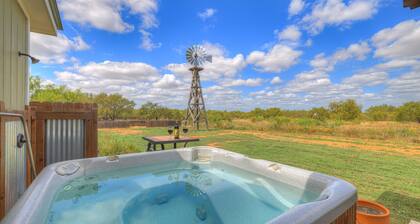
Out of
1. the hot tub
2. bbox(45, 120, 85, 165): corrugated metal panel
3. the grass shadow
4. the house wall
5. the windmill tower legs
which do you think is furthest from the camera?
the windmill tower legs

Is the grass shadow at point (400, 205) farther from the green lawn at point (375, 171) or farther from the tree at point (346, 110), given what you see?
the tree at point (346, 110)

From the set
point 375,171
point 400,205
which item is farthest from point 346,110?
point 400,205

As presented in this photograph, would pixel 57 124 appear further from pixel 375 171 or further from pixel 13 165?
pixel 375 171

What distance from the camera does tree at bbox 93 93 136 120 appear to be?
21203 mm

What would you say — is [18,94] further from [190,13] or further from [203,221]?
[190,13]

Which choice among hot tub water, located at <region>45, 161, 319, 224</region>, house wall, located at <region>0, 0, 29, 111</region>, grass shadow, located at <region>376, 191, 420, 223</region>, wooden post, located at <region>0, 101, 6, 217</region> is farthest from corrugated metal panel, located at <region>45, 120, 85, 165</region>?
grass shadow, located at <region>376, 191, 420, 223</region>

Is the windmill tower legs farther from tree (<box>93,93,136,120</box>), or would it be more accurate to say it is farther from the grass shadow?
the grass shadow

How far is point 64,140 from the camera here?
3.18 meters

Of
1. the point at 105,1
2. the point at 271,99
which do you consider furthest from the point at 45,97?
the point at 271,99

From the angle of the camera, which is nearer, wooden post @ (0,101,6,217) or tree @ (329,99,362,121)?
wooden post @ (0,101,6,217)

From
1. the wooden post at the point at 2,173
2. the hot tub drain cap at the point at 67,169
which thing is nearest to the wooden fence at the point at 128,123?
the hot tub drain cap at the point at 67,169

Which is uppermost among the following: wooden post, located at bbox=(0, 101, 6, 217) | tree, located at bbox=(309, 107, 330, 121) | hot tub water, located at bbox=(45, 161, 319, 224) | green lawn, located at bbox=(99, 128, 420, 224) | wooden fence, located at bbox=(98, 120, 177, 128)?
tree, located at bbox=(309, 107, 330, 121)

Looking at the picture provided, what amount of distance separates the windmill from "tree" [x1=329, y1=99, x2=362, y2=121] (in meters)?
15.6

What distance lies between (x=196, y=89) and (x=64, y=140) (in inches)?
434
